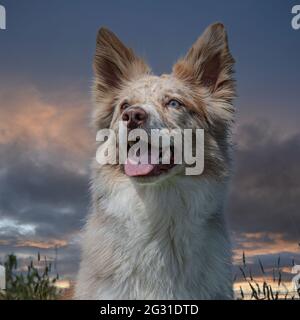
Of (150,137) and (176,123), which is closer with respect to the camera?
(150,137)

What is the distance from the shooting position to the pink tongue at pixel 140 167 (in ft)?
20.2

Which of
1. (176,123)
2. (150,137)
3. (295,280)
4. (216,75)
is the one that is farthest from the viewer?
(295,280)

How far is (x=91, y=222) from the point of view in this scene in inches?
258

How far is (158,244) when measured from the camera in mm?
6234

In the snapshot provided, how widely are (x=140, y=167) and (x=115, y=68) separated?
162 cm

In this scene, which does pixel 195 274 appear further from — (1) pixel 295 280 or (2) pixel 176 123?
(1) pixel 295 280

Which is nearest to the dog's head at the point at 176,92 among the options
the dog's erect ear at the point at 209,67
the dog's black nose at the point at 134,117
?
the dog's erect ear at the point at 209,67

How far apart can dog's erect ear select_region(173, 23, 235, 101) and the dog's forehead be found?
10.1 inches

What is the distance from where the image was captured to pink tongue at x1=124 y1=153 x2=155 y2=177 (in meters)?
6.16

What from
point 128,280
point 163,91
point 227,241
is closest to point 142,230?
point 128,280

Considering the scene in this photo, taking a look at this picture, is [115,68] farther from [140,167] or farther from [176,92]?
[140,167]

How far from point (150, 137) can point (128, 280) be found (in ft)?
4.69
